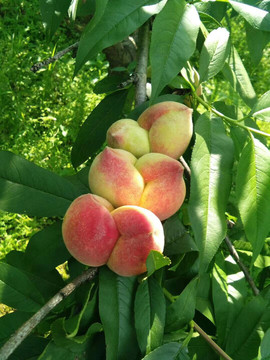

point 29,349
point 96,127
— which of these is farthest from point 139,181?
point 96,127

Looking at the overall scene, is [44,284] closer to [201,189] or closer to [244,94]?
[201,189]

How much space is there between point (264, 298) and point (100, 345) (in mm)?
365

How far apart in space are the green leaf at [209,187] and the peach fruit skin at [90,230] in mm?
118

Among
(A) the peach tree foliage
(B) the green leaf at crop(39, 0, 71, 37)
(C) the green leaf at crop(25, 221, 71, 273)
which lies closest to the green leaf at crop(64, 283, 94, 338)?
(A) the peach tree foliage

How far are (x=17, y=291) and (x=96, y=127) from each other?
19.4 inches

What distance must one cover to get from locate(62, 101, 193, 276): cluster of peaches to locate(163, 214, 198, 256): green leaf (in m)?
0.07

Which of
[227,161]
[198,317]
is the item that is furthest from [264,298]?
[227,161]

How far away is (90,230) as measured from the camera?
60 cm

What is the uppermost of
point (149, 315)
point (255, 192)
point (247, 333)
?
point (255, 192)

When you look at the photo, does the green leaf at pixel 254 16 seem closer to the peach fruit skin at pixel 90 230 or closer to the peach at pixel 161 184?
the peach at pixel 161 184

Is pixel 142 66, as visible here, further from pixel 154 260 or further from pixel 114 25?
pixel 154 260

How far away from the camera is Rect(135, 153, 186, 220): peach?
2.11ft

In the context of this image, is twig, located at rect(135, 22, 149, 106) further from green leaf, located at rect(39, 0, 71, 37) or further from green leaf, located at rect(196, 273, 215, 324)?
green leaf, located at rect(196, 273, 215, 324)

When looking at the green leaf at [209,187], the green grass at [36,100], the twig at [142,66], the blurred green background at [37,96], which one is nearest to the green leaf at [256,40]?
the twig at [142,66]
